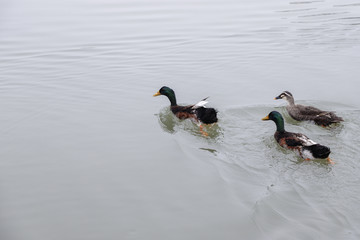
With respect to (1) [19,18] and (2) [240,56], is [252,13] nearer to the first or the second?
(2) [240,56]

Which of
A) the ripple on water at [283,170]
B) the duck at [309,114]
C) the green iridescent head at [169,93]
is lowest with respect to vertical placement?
the ripple on water at [283,170]

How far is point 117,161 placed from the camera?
308 inches

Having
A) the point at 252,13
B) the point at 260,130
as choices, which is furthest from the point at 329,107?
the point at 252,13

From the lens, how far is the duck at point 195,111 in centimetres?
929

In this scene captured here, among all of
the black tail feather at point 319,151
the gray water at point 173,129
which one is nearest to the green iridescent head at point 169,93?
the gray water at point 173,129

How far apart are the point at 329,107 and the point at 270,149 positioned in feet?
8.34

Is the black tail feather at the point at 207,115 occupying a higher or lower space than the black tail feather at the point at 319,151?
higher

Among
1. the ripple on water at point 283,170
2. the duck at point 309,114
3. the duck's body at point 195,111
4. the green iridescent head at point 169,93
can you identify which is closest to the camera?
the ripple on water at point 283,170

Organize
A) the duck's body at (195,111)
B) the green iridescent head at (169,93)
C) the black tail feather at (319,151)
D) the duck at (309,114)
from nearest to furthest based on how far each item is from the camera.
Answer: the black tail feather at (319,151) → the duck at (309,114) → the duck's body at (195,111) → the green iridescent head at (169,93)

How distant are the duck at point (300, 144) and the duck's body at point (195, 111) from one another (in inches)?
41.6

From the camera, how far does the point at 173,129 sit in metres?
9.63

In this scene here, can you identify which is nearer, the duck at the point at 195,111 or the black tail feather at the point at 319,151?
the black tail feather at the point at 319,151

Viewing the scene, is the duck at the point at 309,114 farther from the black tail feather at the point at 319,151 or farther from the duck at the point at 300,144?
the black tail feather at the point at 319,151

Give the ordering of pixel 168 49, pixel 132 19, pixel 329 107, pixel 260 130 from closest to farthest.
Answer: pixel 260 130 → pixel 329 107 → pixel 168 49 → pixel 132 19
